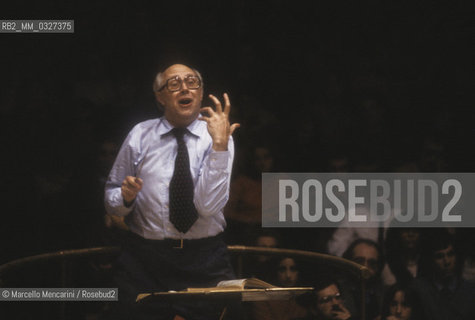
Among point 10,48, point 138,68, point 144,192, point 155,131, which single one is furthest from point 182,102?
point 10,48

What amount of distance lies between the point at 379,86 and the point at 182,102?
2078 millimetres

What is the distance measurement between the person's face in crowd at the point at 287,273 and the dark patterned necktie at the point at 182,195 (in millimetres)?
1367

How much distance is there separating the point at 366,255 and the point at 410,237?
1.13ft

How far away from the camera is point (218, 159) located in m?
4.28

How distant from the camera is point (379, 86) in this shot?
243 inches

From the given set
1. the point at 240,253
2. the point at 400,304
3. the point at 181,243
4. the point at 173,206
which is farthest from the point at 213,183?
the point at 400,304

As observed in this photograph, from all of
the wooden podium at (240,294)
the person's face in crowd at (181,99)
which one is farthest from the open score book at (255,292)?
the person's face in crowd at (181,99)

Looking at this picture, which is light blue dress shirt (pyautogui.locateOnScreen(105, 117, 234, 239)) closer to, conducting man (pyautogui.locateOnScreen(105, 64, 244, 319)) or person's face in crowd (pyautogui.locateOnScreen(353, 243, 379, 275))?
conducting man (pyautogui.locateOnScreen(105, 64, 244, 319))

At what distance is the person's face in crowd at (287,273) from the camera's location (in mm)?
5645

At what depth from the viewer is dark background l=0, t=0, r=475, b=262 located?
17.3ft

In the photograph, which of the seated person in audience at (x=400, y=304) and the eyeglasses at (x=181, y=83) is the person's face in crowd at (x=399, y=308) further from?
the eyeglasses at (x=181, y=83)

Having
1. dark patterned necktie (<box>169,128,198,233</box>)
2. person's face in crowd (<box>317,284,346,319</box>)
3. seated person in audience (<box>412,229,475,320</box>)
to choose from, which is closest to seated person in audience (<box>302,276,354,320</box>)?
person's face in crowd (<box>317,284,346,319</box>)

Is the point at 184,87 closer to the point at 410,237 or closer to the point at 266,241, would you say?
the point at 266,241

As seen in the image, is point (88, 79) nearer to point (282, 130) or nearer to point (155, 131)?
point (155, 131)
